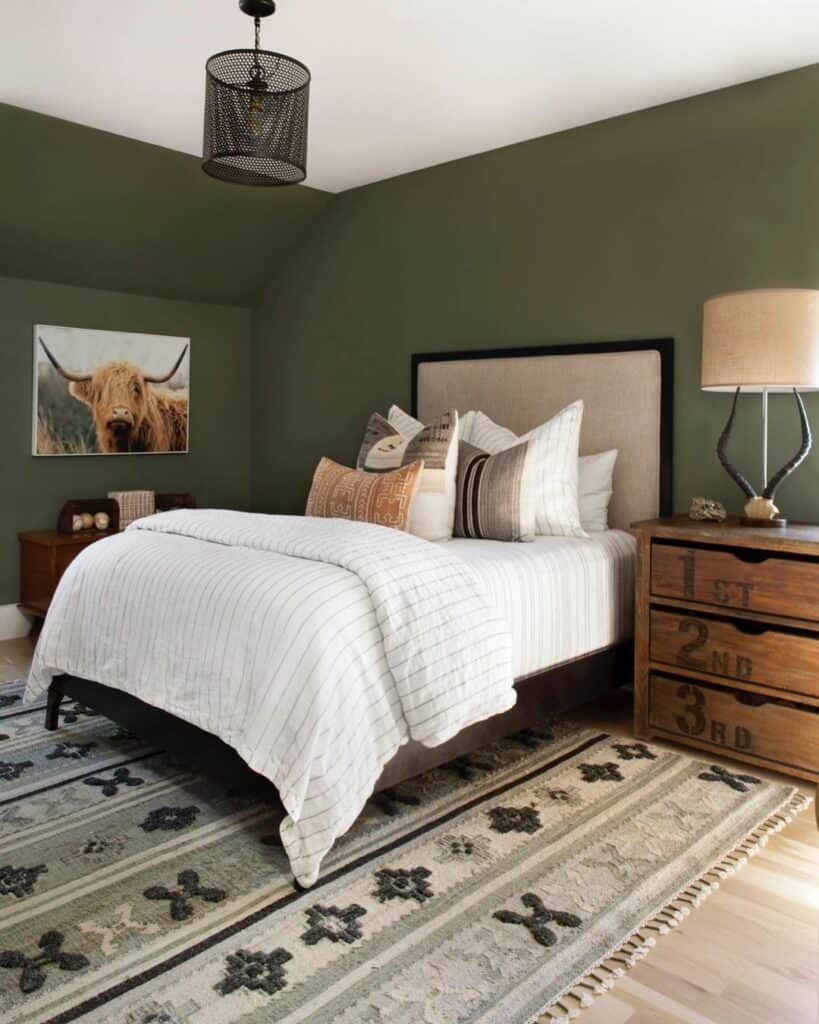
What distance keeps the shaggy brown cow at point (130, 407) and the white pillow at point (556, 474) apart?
223 centimetres

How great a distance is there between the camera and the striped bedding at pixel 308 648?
2.00 metres

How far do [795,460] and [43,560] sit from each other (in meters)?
3.38

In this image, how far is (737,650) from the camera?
2.74 m

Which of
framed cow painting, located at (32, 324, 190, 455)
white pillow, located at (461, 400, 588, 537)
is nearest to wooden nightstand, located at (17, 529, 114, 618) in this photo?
framed cow painting, located at (32, 324, 190, 455)

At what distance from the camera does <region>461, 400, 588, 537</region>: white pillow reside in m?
3.24

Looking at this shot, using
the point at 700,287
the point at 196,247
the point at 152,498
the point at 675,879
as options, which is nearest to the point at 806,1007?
the point at 675,879

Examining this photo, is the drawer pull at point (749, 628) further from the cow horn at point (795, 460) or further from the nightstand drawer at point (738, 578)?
the cow horn at point (795, 460)

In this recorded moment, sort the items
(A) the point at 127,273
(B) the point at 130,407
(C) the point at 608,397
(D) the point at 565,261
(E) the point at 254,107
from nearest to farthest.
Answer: (E) the point at 254,107 → (C) the point at 608,397 → (D) the point at 565,261 → (A) the point at 127,273 → (B) the point at 130,407

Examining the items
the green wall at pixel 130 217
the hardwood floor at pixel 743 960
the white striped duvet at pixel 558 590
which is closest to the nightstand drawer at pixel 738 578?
the white striped duvet at pixel 558 590

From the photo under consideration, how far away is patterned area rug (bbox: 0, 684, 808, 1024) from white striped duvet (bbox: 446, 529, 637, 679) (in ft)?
1.24

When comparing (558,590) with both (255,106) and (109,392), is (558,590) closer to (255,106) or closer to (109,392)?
(255,106)

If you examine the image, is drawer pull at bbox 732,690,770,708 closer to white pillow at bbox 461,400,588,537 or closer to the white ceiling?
white pillow at bbox 461,400,588,537

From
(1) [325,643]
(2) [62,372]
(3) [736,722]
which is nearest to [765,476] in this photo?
(3) [736,722]

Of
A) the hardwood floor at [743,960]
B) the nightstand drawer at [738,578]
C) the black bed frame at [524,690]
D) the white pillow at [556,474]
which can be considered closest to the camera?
the hardwood floor at [743,960]
